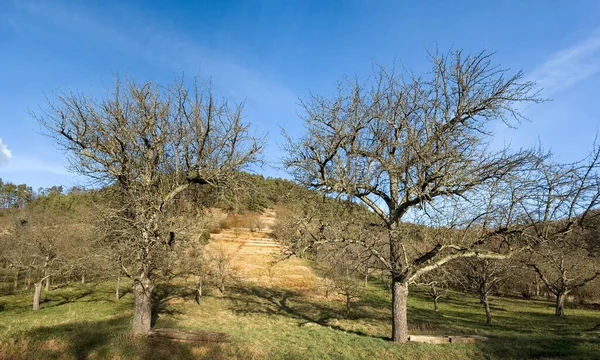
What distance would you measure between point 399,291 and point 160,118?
437 inches

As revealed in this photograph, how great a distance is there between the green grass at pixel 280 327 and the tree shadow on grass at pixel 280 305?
0.08 metres

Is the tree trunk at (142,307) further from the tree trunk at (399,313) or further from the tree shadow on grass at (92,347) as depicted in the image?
the tree trunk at (399,313)

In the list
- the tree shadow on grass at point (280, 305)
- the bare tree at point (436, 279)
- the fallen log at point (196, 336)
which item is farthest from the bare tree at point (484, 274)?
the fallen log at point (196, 336)

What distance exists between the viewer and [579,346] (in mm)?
10703

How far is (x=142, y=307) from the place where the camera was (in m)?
11.4

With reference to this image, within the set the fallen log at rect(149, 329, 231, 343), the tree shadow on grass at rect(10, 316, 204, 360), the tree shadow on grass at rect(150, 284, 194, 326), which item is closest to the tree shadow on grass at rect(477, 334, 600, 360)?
the fallen log at rect(149, 329, 231, 343)

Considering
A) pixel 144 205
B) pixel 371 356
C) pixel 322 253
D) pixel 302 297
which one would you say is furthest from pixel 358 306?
pixel 144 205

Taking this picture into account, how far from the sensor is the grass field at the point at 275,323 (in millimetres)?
9484

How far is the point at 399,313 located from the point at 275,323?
874cm

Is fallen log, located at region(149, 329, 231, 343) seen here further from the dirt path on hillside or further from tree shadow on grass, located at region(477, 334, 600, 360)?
the dirt path on hillside

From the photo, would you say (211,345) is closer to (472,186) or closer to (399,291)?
(399,291)

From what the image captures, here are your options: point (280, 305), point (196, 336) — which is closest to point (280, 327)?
point (196, 336)

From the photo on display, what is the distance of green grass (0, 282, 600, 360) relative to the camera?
369 inches

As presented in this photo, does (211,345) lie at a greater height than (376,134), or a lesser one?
lesser
